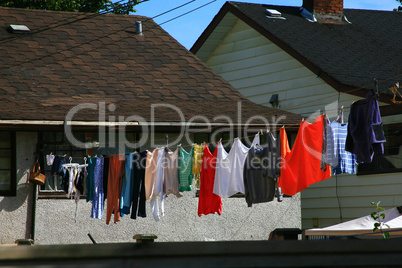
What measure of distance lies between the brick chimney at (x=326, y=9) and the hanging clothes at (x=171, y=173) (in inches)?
325

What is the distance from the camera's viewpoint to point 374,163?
1304 cm

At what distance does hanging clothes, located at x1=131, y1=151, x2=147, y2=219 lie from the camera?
1022 cm

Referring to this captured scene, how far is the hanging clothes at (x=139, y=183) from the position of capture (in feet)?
33.5

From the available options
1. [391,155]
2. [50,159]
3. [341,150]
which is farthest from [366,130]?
[50,159]

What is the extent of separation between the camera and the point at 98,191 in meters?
10.6

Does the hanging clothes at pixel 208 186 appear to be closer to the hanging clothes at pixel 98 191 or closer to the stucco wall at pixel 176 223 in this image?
the stucco wall at pixel 176 223

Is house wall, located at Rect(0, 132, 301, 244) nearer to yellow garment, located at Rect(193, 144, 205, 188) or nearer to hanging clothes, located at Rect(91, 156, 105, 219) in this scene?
hanging clothes, located at Rect(91, 156, 105, 219)

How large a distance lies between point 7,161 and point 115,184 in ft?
7.15

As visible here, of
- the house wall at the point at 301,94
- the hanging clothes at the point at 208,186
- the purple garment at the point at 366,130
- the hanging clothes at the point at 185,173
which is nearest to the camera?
the purple garment at the point at 366,130

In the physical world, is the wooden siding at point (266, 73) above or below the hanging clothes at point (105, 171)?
above

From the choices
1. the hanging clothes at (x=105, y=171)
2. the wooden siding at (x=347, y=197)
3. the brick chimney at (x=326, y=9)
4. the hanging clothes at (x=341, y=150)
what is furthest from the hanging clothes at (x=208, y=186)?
the brick chimney at (x=326, y=9)

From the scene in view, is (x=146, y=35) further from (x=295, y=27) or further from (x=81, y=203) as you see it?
(x=81, y=203)

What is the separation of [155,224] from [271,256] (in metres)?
8.61

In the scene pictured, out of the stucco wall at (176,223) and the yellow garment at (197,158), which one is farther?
the stucco wall at (176,223)
